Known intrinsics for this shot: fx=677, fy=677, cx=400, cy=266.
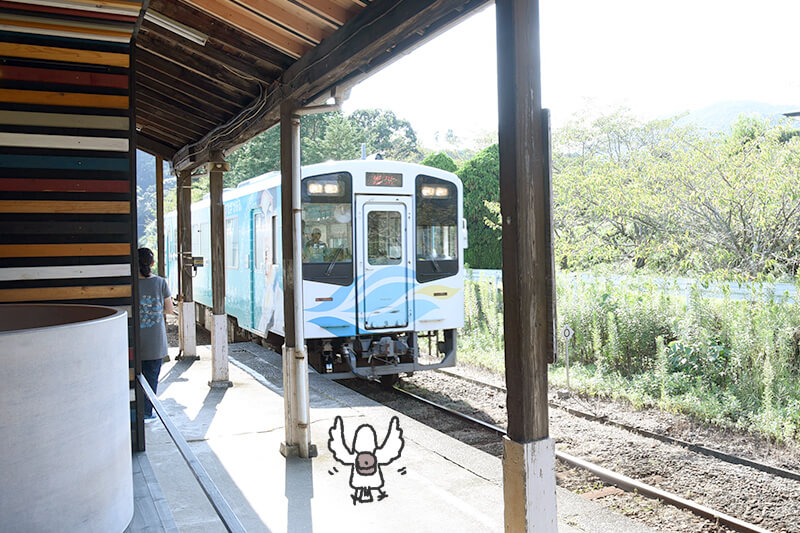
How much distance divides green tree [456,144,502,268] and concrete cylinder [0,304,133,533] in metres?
15.3

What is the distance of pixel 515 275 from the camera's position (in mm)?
2830

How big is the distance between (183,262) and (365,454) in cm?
519

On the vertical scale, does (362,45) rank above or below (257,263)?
above

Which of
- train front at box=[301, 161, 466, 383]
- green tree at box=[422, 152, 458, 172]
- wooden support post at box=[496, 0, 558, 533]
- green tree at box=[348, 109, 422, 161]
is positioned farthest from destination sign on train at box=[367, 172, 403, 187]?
green tree at box=[348, 109, 422, 161]

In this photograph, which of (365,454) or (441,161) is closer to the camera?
(365,454)

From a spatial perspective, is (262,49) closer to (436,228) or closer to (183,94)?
(183,94)

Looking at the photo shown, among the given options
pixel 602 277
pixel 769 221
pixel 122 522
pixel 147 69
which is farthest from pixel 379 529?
pixel 602 277

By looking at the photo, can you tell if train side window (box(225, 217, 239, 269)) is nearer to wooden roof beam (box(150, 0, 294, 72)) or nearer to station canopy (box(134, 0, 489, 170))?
station canopy (box(134, 0, 489, 170))

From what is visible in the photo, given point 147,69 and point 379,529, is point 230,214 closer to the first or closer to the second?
point 147,69

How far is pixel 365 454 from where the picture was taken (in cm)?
565

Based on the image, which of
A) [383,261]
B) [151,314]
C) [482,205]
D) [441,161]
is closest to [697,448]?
A: [383,261]

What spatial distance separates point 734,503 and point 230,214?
9.05 meters

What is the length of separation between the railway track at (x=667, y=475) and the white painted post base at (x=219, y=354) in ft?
8.69

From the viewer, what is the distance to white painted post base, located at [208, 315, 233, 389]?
811 cm
